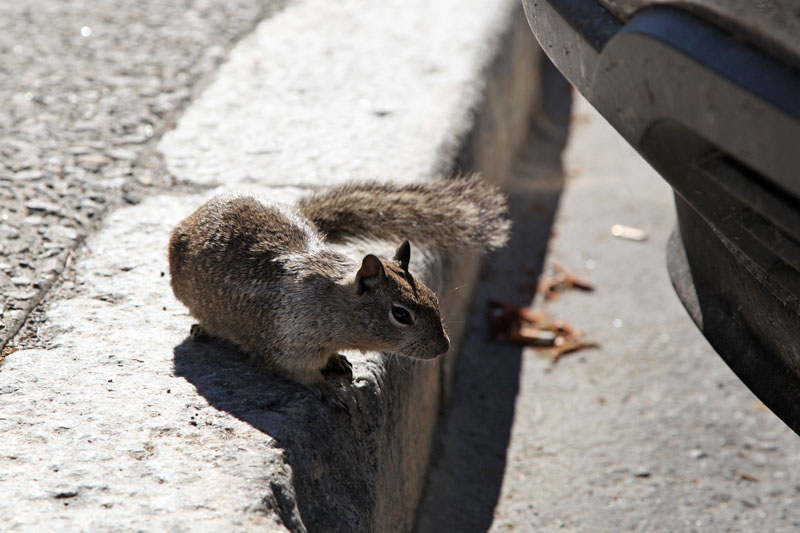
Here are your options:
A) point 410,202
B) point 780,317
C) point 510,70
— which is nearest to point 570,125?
point 510,70

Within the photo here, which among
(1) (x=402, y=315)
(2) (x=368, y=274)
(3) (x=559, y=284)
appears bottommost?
(3) (x=559, y=284)

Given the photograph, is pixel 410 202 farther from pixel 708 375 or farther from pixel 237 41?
pixel 237 41

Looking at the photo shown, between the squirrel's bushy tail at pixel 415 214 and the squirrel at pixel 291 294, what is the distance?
0.13m

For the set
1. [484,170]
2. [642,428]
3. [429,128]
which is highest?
[429,128]

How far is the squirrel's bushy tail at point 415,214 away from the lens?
2477 millimetres

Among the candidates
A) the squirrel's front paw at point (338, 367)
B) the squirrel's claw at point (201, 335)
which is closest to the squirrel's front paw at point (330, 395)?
the squirrel's front paw at point (338, 367)

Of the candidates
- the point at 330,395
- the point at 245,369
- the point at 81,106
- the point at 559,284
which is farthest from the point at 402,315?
the point at 81,106

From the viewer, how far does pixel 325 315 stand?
2.18m

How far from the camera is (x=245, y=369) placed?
220cm

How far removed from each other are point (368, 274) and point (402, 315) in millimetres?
139

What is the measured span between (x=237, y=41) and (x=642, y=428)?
8.96ft

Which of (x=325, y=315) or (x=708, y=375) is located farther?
(x=708, y=375)

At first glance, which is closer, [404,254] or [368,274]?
[368,274]

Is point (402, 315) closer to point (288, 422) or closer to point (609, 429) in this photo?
point (288, 422)
